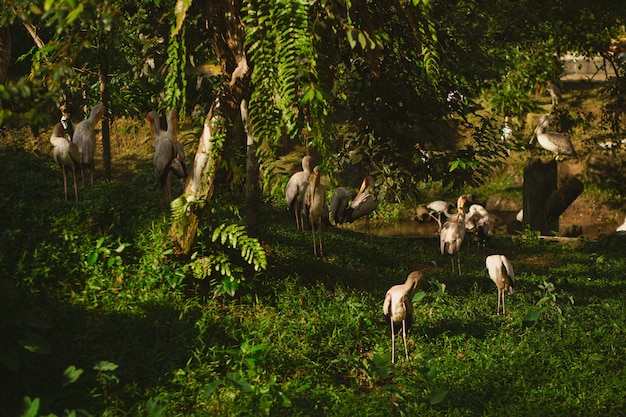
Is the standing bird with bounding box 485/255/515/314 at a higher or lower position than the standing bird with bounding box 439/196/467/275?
lower

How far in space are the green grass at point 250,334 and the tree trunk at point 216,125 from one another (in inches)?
10.7

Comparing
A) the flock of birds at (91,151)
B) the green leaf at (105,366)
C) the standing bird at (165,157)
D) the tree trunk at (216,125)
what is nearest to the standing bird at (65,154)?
the flock of birds at (91,151)

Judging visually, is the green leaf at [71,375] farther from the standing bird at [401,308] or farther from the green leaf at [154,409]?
the standing bird at [401,308]

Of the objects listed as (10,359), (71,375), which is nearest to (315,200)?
(71,375)

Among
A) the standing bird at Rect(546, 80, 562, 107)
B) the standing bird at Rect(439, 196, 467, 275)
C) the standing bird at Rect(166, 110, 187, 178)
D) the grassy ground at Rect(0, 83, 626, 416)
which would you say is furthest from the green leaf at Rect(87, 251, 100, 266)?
the standing bird at Rect(546, 80, 562, 107)

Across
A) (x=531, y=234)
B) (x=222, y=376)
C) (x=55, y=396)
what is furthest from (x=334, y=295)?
(x=531, y=234)

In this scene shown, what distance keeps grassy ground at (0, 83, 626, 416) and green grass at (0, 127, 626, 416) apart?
1 cm

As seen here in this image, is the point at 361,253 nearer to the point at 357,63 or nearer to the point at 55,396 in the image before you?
the point at 357,63

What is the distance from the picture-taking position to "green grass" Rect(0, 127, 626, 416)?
5.36 metres

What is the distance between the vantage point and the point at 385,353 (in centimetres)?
625

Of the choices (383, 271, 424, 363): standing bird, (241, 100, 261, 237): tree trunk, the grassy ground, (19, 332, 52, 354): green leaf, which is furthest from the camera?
(241, 100, 261, 237): tree trunk

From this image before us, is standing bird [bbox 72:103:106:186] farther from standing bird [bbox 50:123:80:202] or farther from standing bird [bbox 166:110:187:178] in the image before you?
standing bird [bbox 166:110:187:178]

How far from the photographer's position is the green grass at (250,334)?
536 centimetres

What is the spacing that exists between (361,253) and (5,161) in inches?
149
